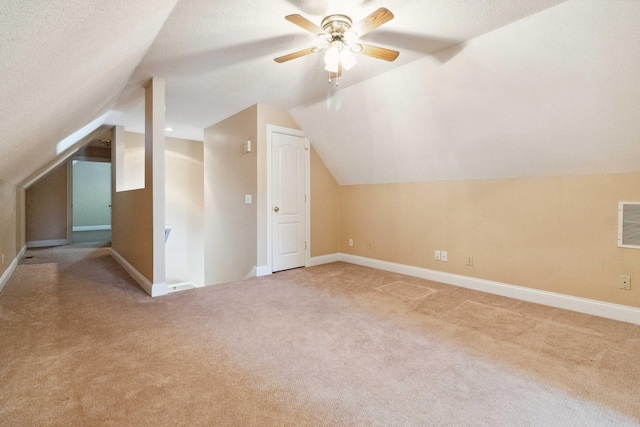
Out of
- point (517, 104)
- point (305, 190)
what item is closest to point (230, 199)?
point (305, 190)

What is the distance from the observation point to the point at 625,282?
270 cm

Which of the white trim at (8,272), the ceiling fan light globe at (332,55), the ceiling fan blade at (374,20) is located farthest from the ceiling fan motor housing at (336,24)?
the white trim at (8,272)

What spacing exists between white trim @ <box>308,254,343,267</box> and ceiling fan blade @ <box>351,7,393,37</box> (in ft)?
11.4

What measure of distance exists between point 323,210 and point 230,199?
1.55 m

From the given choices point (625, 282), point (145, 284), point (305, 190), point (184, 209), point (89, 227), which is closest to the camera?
point (625, 282)

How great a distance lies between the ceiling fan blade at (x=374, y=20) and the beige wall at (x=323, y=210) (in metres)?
2.87

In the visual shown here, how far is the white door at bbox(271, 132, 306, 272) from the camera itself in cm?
446

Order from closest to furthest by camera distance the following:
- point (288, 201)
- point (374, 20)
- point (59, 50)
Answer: point (59, 50) < point (374, 20) < point (288, 201)

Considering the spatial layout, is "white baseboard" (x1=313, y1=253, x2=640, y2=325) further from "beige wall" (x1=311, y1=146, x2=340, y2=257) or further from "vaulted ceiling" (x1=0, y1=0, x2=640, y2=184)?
"vaulted ceiling" (x1=0, y1=0, x2=640, y2=184)

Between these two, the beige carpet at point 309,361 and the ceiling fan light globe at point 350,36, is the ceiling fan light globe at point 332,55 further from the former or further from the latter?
the beige carpet at point 309,361

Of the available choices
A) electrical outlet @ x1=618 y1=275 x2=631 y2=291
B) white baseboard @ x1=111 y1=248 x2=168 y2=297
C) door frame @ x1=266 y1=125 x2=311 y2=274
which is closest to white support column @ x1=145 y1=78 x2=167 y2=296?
white baseboard @ x1=111 y1=248 x2=168 y2=297

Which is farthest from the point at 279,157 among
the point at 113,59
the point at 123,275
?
the point at 123,275

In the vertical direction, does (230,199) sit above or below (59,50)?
below

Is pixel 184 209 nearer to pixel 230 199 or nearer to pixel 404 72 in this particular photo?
pixel 230 199
